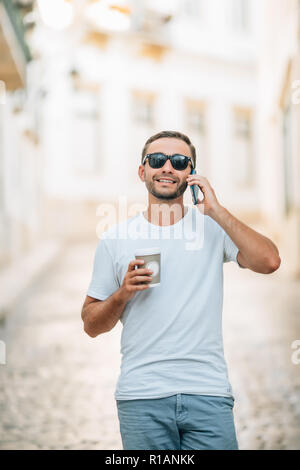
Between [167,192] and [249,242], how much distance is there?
Answer: 11.0 inches

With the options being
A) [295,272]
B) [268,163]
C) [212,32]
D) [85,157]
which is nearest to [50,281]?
[295,272]

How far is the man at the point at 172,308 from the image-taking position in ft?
6.50

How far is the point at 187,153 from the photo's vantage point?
2.11 m

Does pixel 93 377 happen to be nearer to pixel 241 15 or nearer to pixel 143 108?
pixel 143 108

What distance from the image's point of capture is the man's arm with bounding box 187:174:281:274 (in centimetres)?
199

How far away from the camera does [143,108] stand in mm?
26219

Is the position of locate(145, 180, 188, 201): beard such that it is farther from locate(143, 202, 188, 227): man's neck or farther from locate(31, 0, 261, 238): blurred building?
locate(31, 0, 261, 238): blurred building

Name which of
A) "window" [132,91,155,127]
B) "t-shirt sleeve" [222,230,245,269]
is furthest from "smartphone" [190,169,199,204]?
"window" [132,91,155,127]

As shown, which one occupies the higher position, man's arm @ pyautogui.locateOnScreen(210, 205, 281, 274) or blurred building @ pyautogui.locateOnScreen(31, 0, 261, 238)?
blurred building @ pyautogui.locateOnScreen(31, 0, 261, 238)

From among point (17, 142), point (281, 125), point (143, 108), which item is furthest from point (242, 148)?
point (17, 142)

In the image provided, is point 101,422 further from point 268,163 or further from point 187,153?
point 268,163

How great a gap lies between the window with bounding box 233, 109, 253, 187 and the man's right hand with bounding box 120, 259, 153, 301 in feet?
82.6
